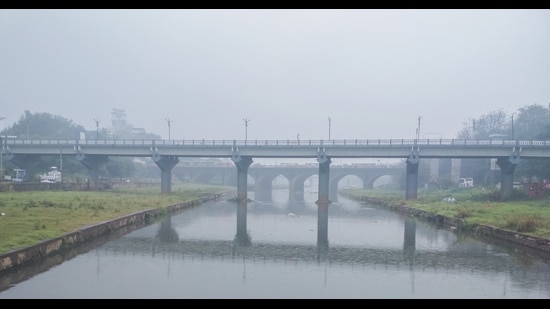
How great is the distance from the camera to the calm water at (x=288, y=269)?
41.0 feet

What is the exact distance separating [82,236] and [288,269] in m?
9.91

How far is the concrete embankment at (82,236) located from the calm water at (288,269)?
92 cm

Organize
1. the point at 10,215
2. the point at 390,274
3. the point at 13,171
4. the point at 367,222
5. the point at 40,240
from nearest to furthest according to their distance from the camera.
A: the point at 390,274
the point at 40,240
the point at 10,215
the point at 367,222
the point at 13,171

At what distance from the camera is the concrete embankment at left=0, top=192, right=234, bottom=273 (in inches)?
559

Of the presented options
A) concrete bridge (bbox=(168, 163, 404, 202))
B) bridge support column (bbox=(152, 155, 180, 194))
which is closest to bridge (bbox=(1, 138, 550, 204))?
bridge support column (bbox=(152, 155, 180, 194))

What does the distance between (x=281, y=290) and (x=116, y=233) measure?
13.9 m

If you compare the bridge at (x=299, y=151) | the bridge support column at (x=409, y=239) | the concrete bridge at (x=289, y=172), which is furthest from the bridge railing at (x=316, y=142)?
the concrete bridge at (x=289, y=172)

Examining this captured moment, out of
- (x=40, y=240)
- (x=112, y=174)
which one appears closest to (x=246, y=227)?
(x=40, y=240)

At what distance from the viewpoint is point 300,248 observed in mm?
20641

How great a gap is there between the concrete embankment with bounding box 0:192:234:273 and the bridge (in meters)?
22.3

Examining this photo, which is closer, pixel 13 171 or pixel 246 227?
pixel 246 227

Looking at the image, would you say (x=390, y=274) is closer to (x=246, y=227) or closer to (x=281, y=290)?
(x=281, y=290)

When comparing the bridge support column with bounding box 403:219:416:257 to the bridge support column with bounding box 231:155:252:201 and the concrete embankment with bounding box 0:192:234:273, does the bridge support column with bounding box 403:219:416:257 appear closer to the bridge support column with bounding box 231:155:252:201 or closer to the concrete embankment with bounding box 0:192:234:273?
the concrete embankment with bounding box 0:192:234:273

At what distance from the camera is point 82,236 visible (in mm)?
19875
